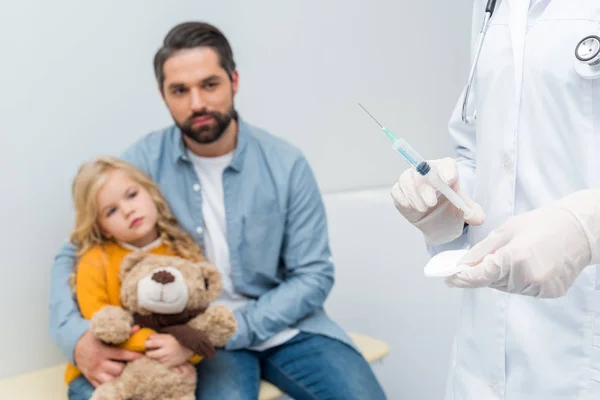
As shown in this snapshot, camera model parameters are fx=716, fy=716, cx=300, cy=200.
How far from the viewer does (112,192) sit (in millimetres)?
1598

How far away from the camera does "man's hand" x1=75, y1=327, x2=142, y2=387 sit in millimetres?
1492

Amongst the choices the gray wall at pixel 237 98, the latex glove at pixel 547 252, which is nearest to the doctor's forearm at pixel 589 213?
the latex glove at pixel 547 252

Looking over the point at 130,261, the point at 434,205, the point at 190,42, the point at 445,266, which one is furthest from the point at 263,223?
the point at 445,266

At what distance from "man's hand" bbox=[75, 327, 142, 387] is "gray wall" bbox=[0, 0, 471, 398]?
14.4 inches

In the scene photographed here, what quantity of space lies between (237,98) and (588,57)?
1427mm

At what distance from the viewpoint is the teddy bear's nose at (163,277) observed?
1445mm

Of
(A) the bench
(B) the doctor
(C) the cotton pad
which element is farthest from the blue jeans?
(C) the cotton pad

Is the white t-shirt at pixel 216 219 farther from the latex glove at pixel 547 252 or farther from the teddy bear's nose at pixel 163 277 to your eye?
the latex glove at pixel 547 252

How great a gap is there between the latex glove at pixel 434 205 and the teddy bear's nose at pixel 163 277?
2.08ft

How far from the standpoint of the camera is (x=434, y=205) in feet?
3.05

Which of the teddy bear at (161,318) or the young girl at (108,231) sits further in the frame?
the young girl at (108,231)

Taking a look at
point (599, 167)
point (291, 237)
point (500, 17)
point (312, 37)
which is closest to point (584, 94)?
point (599, 167)

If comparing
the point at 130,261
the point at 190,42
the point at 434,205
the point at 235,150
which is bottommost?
the point at 130,261

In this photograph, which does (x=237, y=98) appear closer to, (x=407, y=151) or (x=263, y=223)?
(x=263, y=223)
